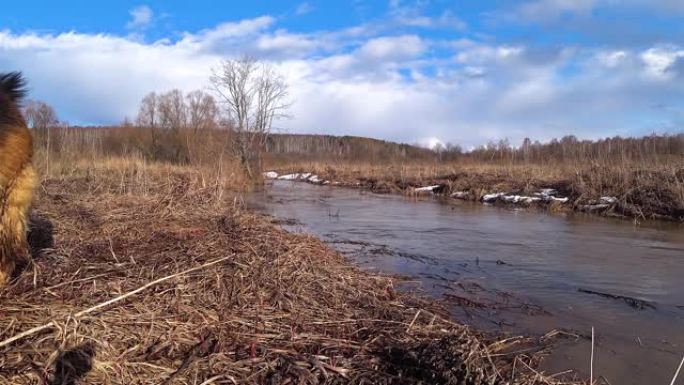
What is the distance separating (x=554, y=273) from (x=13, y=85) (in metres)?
7.04

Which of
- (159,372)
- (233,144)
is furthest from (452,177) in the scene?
(159,372)

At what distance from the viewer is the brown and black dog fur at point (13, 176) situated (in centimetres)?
327

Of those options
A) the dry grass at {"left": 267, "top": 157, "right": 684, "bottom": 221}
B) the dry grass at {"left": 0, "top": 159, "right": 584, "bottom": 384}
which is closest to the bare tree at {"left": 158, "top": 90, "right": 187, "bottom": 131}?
the dry grass at {"left": 267, "top": 157, "right": 684, "bottom": 221}

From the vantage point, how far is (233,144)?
32.0 metres

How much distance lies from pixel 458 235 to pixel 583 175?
992 cm

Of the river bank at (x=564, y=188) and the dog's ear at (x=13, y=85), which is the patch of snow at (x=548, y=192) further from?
the dog's ear at (x=13, y=85)

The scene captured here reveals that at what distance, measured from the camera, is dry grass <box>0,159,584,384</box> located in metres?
2.90

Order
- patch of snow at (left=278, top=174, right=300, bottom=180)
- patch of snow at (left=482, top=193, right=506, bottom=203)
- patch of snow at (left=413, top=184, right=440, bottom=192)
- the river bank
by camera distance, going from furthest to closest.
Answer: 1. patch of snow at (left=278, top=174, right=300, bottom=180)
2. patch of snow at (left=413, top=184, right=440, bottom=192)
3. patch of snow at (left=482, top=193, right=506, bottom=203)
4. the river bank

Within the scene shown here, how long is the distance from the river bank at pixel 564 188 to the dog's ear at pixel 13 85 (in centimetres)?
1542

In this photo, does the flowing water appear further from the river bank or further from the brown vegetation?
the brown vegetation

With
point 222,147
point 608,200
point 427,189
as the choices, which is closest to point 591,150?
point 427,189

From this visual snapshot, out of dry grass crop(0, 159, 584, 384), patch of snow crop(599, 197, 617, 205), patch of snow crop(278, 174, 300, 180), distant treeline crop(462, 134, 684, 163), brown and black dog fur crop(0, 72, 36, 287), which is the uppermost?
distant treeline crop(462, 134, 684, 163)

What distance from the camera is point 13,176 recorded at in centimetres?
335

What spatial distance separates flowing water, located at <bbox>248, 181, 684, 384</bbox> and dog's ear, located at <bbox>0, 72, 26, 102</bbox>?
4.34m
